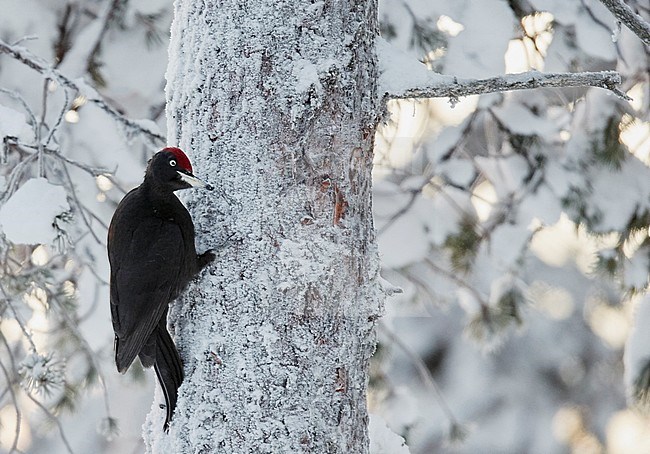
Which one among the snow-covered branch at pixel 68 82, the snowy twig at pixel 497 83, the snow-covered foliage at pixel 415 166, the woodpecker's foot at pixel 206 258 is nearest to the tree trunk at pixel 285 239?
the woodpecker's foot at pixel 206 258

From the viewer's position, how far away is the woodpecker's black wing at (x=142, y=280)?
1.87 m

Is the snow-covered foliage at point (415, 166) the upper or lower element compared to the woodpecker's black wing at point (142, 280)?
upper

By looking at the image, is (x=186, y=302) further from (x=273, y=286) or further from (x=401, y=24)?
(x=401, y=24)

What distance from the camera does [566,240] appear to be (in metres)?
8.76

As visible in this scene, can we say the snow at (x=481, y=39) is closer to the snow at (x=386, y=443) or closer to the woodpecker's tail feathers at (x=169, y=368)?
the snow at (x=386, y=443)

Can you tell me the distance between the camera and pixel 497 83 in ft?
6.11

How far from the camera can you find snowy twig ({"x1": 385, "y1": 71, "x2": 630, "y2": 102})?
1.86m

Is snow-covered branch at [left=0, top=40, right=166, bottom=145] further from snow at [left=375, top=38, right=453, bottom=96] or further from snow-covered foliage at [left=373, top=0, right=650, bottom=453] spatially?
snow at [left=375, top=38, right=453, bottom=96]

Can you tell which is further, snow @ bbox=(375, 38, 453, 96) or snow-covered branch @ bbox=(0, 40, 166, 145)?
snow-covered branch @ bbox=(0, 40, 166, 145)

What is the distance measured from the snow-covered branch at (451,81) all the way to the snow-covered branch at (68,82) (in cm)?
124

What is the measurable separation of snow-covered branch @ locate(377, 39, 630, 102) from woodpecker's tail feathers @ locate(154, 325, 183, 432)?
73 cm

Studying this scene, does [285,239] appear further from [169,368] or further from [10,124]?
[10,124]

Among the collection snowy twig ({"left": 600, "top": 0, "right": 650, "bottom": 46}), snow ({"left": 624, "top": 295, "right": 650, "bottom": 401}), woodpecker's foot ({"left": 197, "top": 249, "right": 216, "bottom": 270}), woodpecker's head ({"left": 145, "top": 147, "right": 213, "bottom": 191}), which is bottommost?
woodpecker's foot ({"left": 197, "top": 249, "right": 216, "bottom": 270})

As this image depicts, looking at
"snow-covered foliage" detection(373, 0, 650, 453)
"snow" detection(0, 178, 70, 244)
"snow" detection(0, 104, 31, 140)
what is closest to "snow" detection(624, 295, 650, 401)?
"snow-covered foliage" detection(373, 0, 650, 453)
